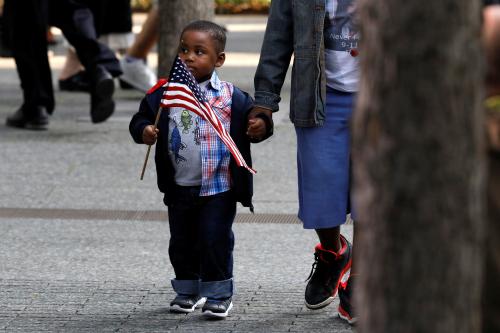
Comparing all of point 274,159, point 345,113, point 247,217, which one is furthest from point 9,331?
point 274,159

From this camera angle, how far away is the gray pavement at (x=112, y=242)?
5.45m

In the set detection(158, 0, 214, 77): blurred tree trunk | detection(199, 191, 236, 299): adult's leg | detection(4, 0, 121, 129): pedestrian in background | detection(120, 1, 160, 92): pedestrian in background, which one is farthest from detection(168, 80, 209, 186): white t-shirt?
detection(120, 1, 160, 92): pedestrian in background

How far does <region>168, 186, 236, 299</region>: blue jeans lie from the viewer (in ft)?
17.4

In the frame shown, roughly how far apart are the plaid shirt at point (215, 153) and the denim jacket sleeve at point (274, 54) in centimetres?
15

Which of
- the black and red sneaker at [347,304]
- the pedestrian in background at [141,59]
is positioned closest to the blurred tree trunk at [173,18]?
the pedestrian in background at [141,59]

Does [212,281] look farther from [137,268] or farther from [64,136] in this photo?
[64,136]

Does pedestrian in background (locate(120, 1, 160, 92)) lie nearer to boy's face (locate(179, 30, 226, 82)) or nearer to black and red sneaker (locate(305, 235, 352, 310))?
black and red sneaker (locate(305, 235, 352, 310))

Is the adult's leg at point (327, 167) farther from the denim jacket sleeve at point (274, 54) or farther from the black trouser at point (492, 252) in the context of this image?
the black trouser at point (492, 252)

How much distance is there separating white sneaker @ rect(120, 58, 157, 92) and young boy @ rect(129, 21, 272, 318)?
6572mm

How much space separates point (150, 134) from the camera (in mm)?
5152

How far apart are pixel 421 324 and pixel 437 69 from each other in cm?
51

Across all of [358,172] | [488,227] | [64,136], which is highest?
[358,172]

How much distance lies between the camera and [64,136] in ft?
33.7

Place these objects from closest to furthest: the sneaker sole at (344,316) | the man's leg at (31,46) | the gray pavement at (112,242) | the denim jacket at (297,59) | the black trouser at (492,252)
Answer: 1. the black trouser at (492,252)
2. the denim jacket at (297,59)
3. the sneaker sole at (344,316)
4. the gray pavement at (112,242)
5. the man's leg at (31,46)
